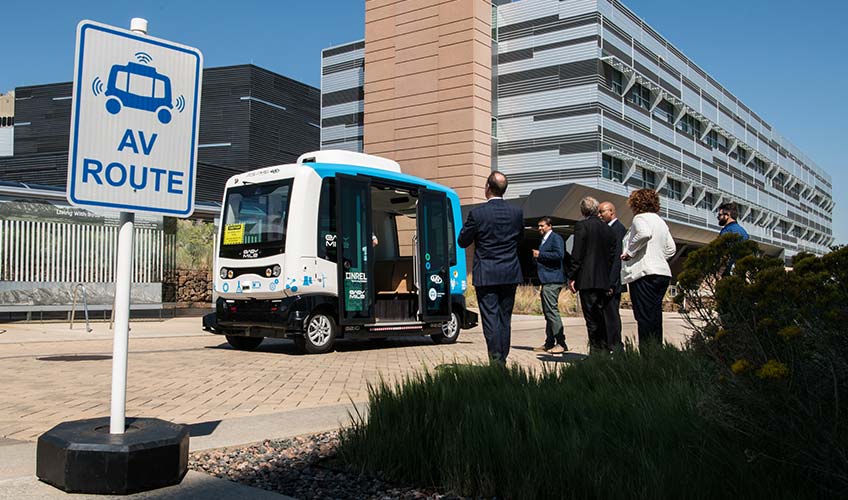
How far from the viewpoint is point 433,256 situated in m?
12.9

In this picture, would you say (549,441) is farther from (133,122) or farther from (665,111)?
(665,111)

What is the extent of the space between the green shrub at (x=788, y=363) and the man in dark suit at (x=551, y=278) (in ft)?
25.6

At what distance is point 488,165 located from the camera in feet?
143

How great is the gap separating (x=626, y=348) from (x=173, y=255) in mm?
14878

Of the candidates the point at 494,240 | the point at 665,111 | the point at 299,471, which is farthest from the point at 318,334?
the point at 665,111

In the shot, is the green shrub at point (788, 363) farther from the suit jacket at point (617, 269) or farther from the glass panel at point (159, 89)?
the suit jacket at point (617, 269)

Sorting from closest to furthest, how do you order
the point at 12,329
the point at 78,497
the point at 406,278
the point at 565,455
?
the point at 565,455
the point at 78,497
the point at 406,278
the point at 12,329

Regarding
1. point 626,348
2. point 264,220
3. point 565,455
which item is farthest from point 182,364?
point 565,455

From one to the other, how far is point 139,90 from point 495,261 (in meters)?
4.27

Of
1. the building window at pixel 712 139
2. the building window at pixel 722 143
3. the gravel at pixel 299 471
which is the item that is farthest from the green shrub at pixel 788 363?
the building window at pixel 722 143

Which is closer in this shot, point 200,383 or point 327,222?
point 200,383

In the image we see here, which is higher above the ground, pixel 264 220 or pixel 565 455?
pixel 264 220

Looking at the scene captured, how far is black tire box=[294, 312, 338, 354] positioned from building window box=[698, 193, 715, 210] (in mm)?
53949

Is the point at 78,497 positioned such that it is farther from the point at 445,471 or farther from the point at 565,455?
the point at 565,455
